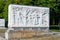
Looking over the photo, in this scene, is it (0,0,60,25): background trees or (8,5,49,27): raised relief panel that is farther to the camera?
(0,0,60,25): background trees

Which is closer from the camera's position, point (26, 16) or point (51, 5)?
point (26, 16)

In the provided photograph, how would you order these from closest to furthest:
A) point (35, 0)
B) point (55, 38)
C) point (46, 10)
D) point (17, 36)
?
point (55, 38)
point (17, 36)
point (46, 10)
point (35, 0)

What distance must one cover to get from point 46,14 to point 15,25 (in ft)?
7.62

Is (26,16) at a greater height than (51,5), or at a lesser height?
lesser

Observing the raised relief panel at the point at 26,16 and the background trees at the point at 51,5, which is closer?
the raised relief panel at the point at 26,16

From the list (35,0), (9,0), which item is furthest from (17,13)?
(9,0)

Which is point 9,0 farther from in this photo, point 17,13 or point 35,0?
point 17,13

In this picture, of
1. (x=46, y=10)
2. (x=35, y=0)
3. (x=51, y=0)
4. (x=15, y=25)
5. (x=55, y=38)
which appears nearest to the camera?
(x=55, y=38)

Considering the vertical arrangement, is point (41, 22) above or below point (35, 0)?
below

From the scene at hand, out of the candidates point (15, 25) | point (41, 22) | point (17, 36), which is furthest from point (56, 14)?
point (17, 36)

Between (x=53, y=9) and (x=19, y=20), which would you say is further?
(x=53, y=9)

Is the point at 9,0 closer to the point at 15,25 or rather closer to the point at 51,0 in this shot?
the point at 51,0

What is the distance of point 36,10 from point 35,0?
7.02m

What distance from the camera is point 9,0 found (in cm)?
2197
